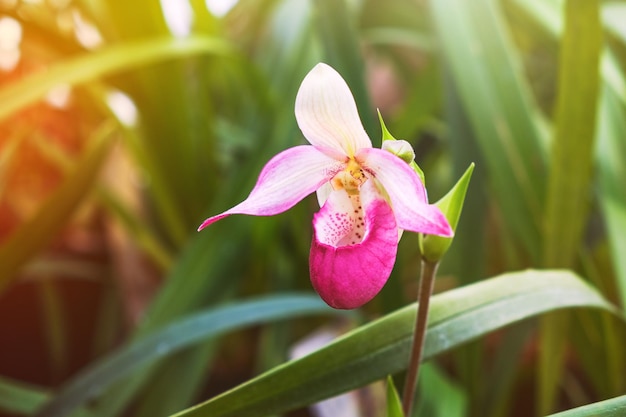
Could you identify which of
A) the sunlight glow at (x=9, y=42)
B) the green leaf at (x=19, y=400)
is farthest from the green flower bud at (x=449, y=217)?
the sunlight glow at (x=9, y=42)

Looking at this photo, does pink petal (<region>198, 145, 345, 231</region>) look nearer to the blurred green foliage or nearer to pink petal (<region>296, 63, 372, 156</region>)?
pink petal (<region>296, 63, 372, 156</region>)

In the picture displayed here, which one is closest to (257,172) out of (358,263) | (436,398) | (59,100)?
(436,398)

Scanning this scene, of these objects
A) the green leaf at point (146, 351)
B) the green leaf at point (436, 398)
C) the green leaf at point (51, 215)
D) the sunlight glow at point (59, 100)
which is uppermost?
the sunlight glow at point (59, 100)

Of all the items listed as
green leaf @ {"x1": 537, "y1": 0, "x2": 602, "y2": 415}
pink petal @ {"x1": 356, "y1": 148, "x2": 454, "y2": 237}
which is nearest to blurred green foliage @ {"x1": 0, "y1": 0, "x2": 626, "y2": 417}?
green leaf @ {"x1": 537, "y1": 0, "x2": 602, "y2": 415}

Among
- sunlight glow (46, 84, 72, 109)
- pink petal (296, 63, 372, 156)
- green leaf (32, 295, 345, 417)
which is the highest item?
sunlight glow (46, 84, 72, 109)

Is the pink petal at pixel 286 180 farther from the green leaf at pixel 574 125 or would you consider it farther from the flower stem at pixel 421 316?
the green leaf at pixel 574 125
